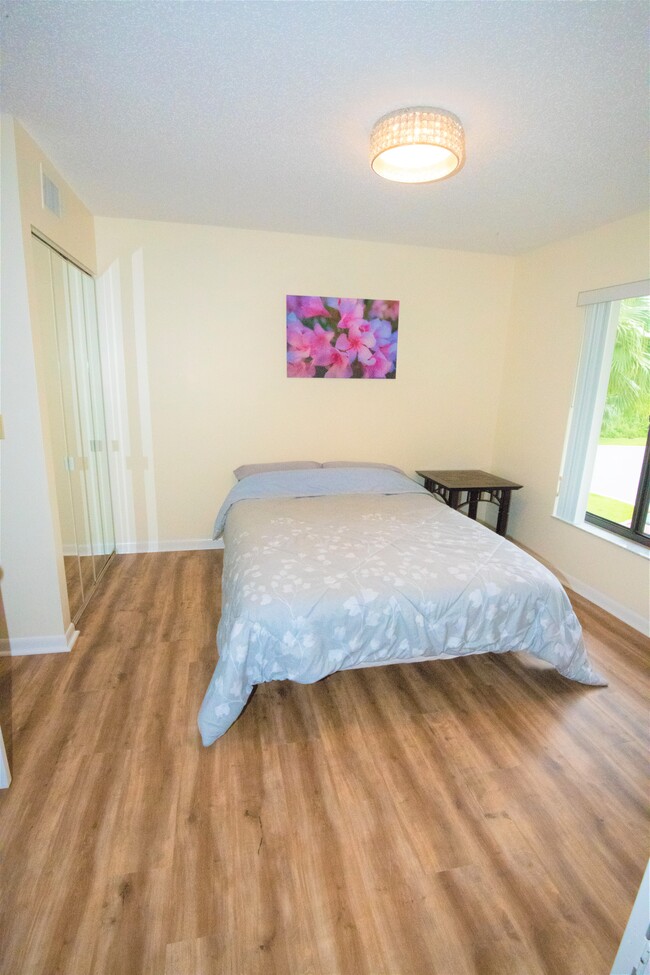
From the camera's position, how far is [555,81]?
163 cm

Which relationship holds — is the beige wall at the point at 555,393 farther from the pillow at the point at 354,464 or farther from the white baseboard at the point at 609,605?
the pillow at the point at 354,464

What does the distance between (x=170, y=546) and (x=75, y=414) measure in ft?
4.58

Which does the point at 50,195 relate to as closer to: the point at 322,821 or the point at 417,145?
the point at 417,145

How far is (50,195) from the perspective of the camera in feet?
7.83

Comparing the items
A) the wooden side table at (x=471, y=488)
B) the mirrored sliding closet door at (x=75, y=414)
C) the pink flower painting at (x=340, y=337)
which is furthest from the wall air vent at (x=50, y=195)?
the wooden side table at (x=471, y=488)

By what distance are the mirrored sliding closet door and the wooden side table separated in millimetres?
2629

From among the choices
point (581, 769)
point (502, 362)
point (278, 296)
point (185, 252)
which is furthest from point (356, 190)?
point (581, 769)

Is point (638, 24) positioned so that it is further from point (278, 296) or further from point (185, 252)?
point (185, 252)

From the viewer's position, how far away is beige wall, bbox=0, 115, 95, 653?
2.05m

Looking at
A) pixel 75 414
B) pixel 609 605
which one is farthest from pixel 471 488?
pixel 75 414

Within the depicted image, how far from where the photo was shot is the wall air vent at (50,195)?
2309 mm

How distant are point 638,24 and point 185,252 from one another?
283cm

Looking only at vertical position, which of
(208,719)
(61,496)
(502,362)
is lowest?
(208,719)

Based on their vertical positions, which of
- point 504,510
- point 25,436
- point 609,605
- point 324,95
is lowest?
point 609,605
